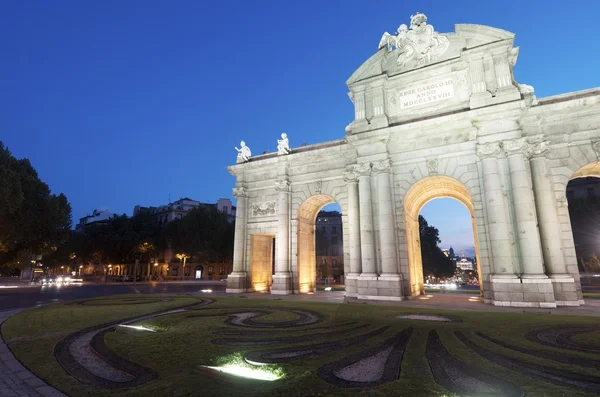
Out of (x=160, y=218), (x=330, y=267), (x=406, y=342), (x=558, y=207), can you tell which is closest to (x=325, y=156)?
(x=558, y=207)

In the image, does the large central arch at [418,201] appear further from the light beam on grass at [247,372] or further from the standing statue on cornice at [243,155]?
the light beam on grass at [247,372]

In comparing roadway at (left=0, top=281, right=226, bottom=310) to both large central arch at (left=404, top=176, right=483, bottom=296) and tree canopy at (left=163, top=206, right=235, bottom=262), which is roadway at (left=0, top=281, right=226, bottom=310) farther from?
tree canopy at (left=163, top=206, right=235, bottom=262)

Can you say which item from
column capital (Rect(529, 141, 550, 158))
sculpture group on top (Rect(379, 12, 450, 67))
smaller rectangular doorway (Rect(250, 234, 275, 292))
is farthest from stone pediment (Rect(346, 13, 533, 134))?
smaller rectangular doorway (Rect(250, 234, 275, 292))

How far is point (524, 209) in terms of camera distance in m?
17.3

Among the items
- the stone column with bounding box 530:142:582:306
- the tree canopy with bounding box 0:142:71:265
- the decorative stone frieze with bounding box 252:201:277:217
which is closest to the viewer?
the stone column with bounding box 530:142:582:306

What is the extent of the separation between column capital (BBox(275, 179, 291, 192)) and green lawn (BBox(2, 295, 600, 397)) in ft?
43.2

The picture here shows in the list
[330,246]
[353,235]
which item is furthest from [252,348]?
[330,246]

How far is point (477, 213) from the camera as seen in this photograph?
1944 centimetres

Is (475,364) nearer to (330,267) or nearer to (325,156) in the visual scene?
(325,156)

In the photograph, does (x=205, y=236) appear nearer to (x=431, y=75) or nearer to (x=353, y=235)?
(x=353, y=235)

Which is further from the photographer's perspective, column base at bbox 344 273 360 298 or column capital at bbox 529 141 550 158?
column base at bbox 344 273 360 298

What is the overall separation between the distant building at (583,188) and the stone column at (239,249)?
56572 millimetres

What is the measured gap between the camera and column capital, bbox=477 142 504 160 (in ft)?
60.4

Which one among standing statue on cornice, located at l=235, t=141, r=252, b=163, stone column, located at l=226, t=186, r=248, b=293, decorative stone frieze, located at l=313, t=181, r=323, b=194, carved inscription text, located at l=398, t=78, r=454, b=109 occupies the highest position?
carved inscription text, located at l=398, t=78, r=454, b=109
